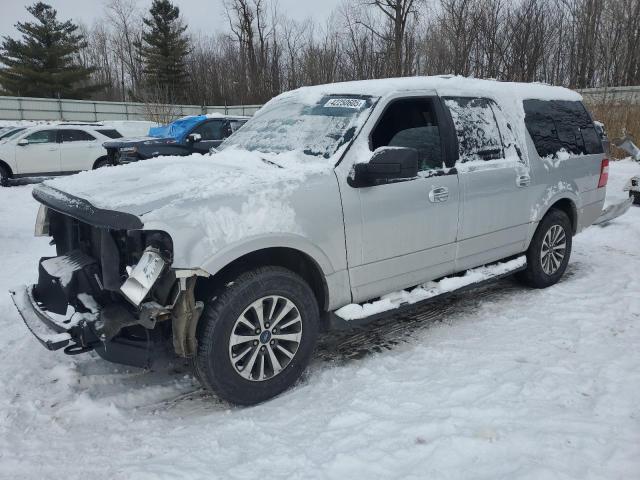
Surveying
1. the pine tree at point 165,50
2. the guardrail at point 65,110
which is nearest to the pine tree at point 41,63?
the pine tree at point 165,50

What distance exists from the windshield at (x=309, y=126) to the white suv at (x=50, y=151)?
11.5 metres

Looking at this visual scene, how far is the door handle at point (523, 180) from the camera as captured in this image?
15.0 ft

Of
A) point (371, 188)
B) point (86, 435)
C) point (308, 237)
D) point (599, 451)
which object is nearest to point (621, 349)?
point (599, 451)

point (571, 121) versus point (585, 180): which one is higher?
point (571, 121)

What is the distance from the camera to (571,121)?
5316mm

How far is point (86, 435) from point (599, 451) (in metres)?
2.77

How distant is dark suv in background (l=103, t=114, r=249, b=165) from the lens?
11578mm

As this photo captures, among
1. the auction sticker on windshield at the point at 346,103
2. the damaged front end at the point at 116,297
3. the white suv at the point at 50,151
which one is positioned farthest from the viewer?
the white suv at the point at 50,151

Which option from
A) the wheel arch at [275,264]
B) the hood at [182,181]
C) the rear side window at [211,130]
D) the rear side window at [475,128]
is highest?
the rear side window at [211,130]

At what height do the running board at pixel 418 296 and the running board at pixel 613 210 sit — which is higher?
Answer: the running board at pixel 613 210

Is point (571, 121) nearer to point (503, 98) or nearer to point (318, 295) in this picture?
point (503, 98)

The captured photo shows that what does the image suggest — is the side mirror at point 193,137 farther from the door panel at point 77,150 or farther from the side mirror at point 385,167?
the side mirror at point 385,167

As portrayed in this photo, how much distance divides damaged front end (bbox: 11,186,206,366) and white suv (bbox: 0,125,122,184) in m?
12.0

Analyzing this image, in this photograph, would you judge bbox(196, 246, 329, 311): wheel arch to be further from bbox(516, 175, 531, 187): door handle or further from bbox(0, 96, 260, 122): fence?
bbox(0, 96, 260, 122): fence
